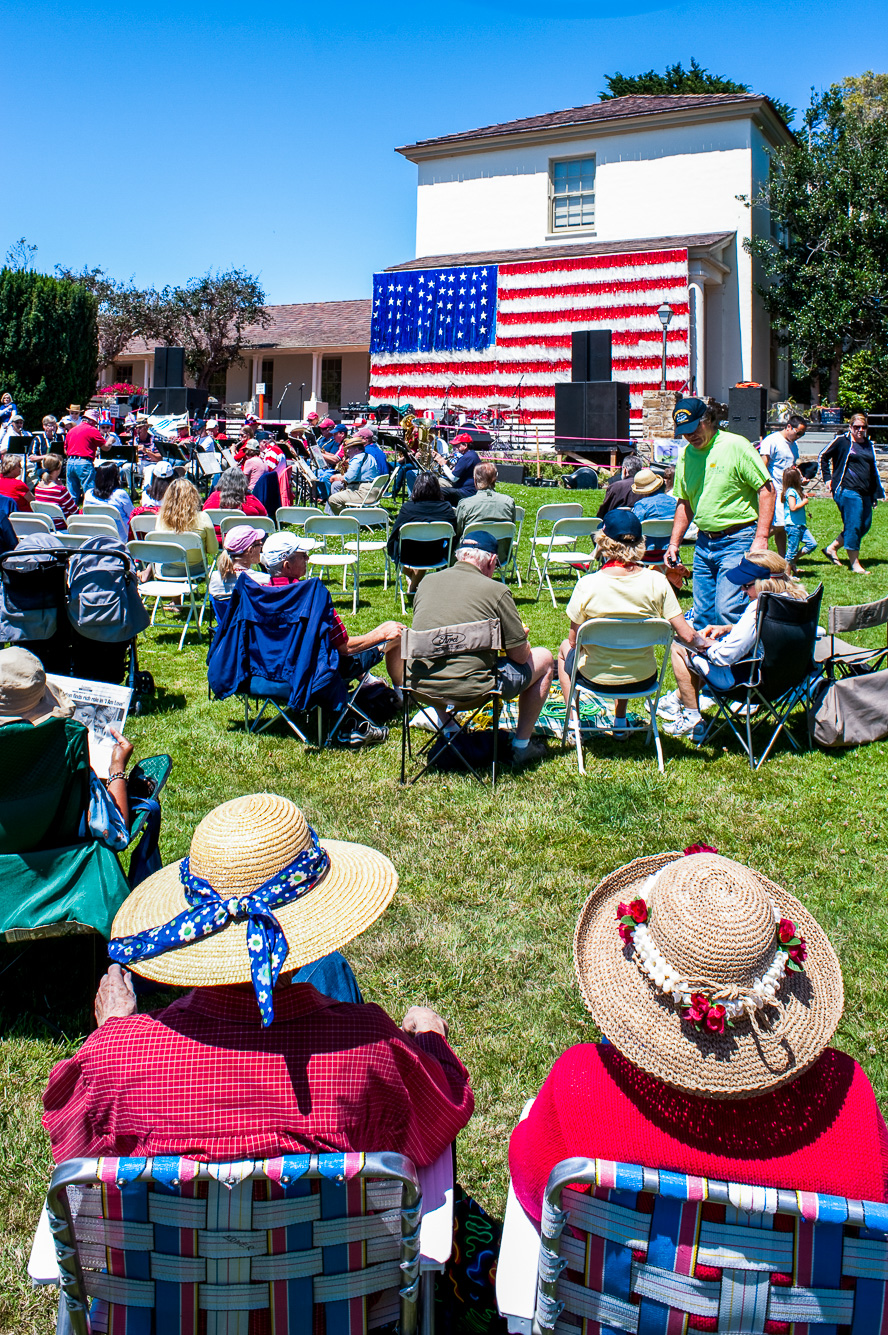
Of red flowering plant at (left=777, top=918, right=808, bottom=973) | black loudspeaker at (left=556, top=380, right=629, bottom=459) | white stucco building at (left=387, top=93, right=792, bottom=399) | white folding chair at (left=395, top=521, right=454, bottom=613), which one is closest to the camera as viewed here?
red flowering plant at (left=777, top=918, right=808, bottom=973)

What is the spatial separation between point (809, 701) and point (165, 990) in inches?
158

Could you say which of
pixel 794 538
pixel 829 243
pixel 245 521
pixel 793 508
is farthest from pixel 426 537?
pixel 829 243

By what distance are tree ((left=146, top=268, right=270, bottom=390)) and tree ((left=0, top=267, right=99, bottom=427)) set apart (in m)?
3.77

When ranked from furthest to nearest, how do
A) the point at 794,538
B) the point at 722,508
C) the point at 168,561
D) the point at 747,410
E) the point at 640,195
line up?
the point at 640,195 → the point at 747,410 → the point at 794,538 → the point at 168,561 → the point at 722,508

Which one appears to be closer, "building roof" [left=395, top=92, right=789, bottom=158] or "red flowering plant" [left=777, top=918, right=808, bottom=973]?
"red flowering plant" [left=777, top=918, right=808, bottom=973]

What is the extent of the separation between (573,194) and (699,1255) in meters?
31.8

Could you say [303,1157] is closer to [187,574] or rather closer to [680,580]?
[680,580]

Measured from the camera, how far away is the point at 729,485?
20.9 ft

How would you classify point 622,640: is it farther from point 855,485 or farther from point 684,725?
point 855,485

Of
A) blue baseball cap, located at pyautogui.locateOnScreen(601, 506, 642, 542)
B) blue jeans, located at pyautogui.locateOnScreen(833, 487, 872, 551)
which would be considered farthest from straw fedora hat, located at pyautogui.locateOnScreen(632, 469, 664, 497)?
blue baseball cap, located at pyautogui.locateOnScreen(601, 506, 642, 542)

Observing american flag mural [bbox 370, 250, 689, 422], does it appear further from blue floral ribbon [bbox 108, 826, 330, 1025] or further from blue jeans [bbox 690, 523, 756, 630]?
blue floral ribbon [bbox 108, 826, 330, 1025]

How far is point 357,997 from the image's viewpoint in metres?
2.66

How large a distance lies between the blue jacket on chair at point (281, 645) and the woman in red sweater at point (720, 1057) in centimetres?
420

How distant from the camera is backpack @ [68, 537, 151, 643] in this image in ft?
20.0
